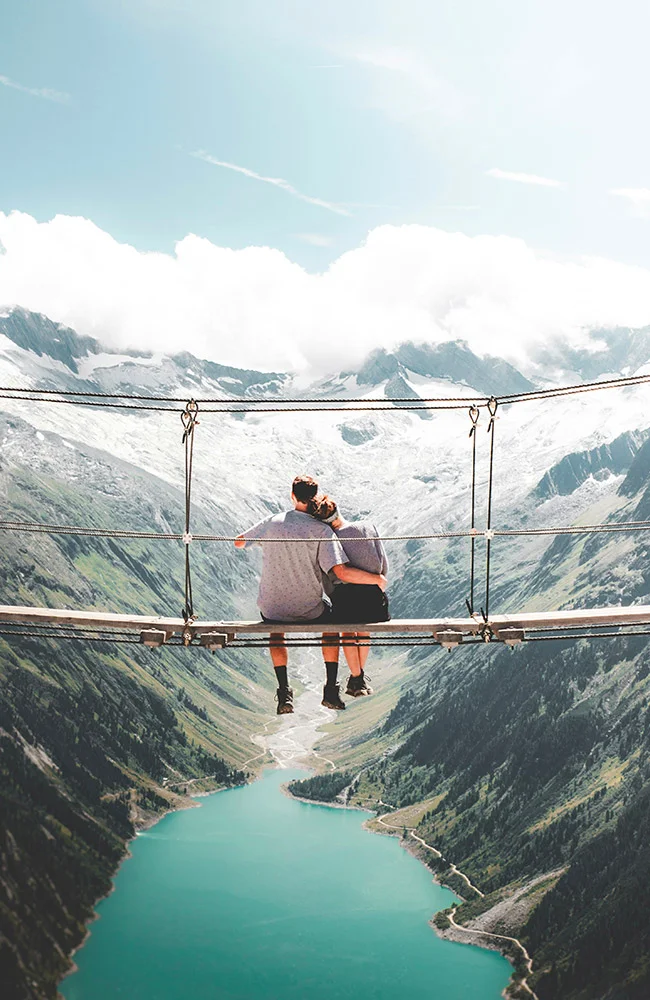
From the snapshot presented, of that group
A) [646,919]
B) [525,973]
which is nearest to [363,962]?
[525,973]

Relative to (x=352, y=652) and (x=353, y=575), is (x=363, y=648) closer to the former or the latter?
(x=352, y=652)

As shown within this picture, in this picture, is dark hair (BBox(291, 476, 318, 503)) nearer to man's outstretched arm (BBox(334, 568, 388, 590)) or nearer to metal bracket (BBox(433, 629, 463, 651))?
man's outstretched arm (BBox(334, 568, 388, 590))

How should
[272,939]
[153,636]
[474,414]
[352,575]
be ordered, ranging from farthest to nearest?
[272,939], [474,414], [352,575], [153,636]

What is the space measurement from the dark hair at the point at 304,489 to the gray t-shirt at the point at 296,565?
21cm

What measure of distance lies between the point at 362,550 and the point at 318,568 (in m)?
0.61

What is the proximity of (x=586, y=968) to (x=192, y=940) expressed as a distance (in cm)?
7353

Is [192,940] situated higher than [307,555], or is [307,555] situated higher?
[307,555]

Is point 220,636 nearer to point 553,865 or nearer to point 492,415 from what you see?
point 492,415

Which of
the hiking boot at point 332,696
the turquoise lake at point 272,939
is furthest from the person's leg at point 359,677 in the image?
the turquoise lake at point 272,939

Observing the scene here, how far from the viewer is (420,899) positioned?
616 feet

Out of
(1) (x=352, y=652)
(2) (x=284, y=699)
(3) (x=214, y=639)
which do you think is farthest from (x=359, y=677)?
(3) (x=214, y=639)

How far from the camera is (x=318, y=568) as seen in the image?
1109cm

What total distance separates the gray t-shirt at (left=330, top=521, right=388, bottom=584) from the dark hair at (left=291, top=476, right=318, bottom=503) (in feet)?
1.89

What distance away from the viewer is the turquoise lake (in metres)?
156
